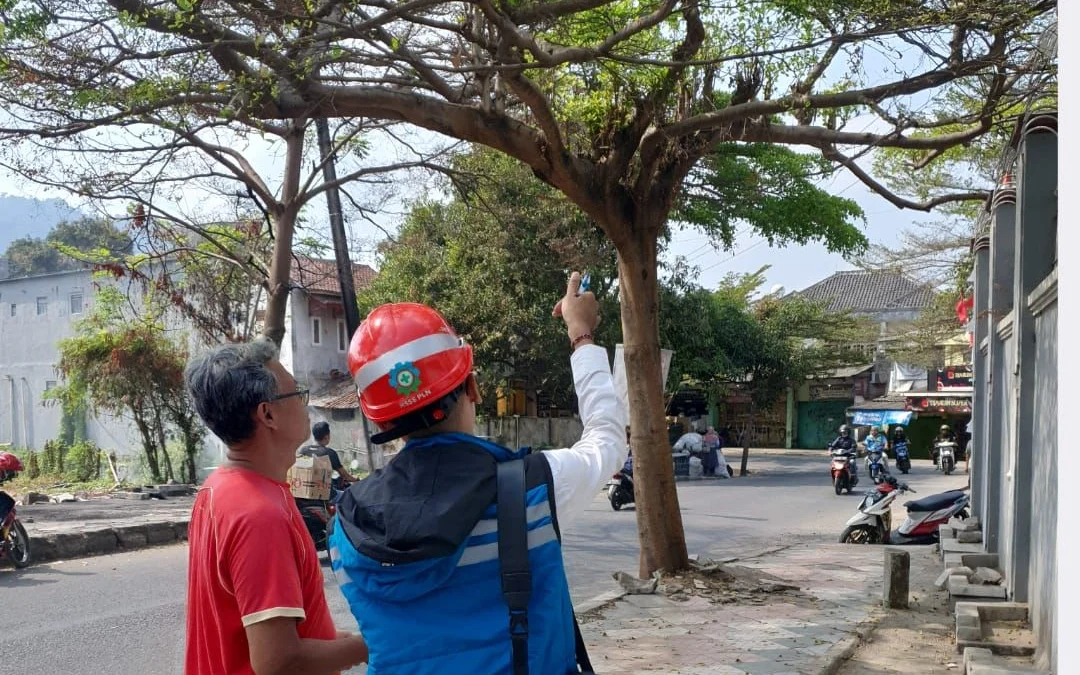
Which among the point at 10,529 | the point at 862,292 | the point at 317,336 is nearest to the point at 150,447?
the point at 317,336

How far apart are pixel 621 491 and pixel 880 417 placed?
22.3m

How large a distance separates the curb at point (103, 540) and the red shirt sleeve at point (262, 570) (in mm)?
10314

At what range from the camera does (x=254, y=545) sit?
2064 millimetres

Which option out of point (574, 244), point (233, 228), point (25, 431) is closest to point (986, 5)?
point (233, 228)

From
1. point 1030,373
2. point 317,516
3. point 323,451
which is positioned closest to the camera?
point 1030,373

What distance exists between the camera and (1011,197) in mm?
8695

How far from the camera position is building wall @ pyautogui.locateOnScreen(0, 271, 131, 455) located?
3275 centimetres

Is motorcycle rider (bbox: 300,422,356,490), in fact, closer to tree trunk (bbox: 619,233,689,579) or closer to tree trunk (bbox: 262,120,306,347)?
tree trunk (bbox: 262,120,306,347)

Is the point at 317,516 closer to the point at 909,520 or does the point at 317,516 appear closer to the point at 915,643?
the point at 915,643

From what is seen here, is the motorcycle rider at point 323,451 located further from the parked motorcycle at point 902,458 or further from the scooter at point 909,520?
the parked motorcycle at point 902,458

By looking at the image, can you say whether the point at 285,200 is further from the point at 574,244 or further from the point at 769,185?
→ the point at 574,244

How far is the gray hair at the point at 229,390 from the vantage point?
2.28 metres

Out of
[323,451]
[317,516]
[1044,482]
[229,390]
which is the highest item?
[229,390]

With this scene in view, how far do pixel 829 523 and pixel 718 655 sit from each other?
32.0 feet
